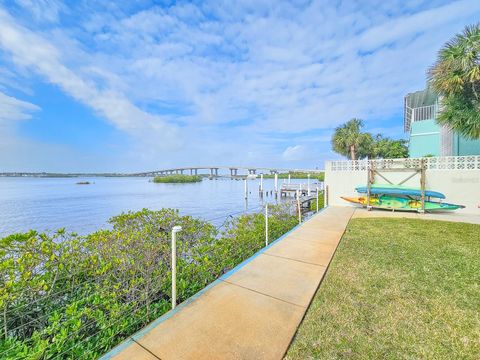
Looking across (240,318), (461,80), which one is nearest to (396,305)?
(240,318)

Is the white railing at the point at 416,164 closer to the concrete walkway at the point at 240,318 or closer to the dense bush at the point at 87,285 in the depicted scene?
the concrete walkway at the point at 240,318

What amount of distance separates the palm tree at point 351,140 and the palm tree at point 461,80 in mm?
17737

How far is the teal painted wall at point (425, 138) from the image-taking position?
1706 cm

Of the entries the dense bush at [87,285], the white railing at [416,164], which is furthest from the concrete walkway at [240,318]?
the white railing at [416,164]

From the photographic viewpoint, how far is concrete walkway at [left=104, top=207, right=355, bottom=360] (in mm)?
1958

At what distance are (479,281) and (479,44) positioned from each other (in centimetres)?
887

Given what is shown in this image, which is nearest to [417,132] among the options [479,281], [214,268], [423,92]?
[423,92]

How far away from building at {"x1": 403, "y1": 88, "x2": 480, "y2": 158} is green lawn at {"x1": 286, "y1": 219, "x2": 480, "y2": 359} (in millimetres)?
13925

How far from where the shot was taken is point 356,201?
1078 centimetres

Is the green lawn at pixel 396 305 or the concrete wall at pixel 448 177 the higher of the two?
the concrete wall at pixel 448 177

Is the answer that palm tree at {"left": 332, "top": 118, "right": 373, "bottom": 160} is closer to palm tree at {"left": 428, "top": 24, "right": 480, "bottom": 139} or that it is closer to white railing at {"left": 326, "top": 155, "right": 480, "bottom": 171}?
white railing at {"left": 326, "top": 155, "right": 480, "bottom": 171}

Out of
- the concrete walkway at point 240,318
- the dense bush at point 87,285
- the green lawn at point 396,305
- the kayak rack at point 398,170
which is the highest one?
the kayak rack at point 398,170

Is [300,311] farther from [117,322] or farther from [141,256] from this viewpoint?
[141,256]

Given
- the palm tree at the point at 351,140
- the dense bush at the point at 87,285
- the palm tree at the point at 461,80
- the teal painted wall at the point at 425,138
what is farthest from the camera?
the palm tree at the point at 351,140
